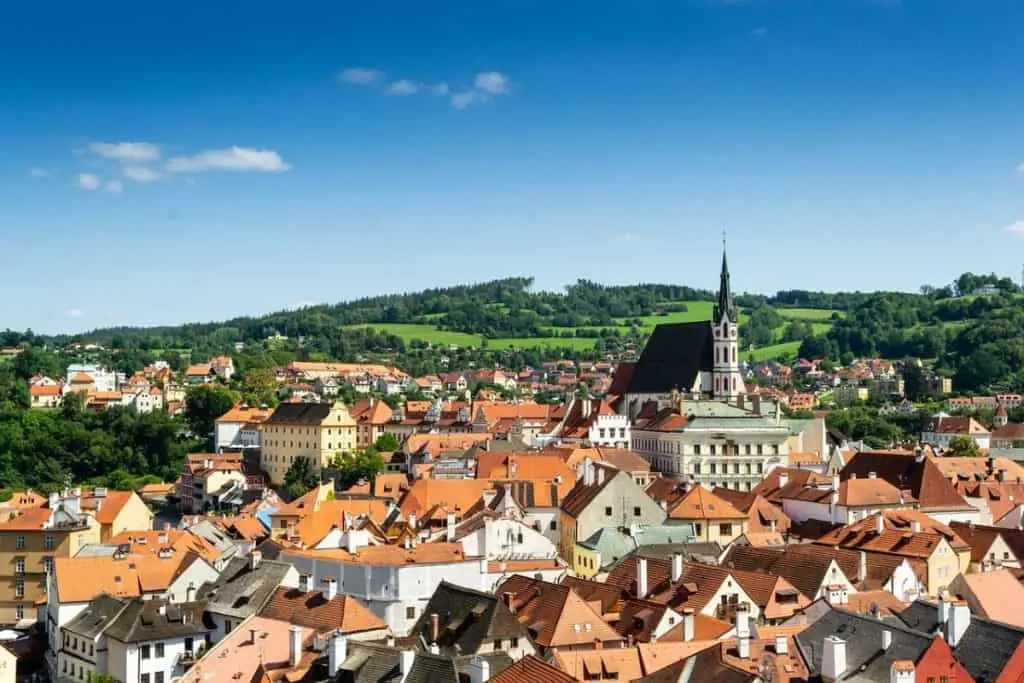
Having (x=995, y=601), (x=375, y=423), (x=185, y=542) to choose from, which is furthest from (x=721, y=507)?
(x=375, y=423)

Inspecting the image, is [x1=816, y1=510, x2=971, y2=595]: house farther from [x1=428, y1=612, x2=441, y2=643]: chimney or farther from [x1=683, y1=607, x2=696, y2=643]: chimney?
[x1=428, y1=612, x2=441, y2=643]: chimney

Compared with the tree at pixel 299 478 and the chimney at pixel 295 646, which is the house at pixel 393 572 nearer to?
the chimney at pixel 295 646

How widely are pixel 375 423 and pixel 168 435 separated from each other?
775 inches

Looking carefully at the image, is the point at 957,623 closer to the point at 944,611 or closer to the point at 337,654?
the point at 944,611

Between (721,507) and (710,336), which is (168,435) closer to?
(710,336)

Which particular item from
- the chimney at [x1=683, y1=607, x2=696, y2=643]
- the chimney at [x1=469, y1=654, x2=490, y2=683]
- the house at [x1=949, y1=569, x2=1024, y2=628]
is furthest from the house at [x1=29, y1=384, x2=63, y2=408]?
the chimney at [x1=469, y1=654, x2=490, y2=683]

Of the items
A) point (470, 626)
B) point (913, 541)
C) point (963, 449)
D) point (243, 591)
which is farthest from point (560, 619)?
point (963, 449)

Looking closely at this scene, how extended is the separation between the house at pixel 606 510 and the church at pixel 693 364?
40.4m

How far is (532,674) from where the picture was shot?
112 ft

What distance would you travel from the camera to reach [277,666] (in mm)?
41125

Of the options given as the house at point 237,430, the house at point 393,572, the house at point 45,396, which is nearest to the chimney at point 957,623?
the house at point 393,572

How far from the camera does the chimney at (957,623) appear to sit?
35938mm

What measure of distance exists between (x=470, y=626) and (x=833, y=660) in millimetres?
12655

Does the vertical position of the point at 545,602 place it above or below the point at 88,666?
above
